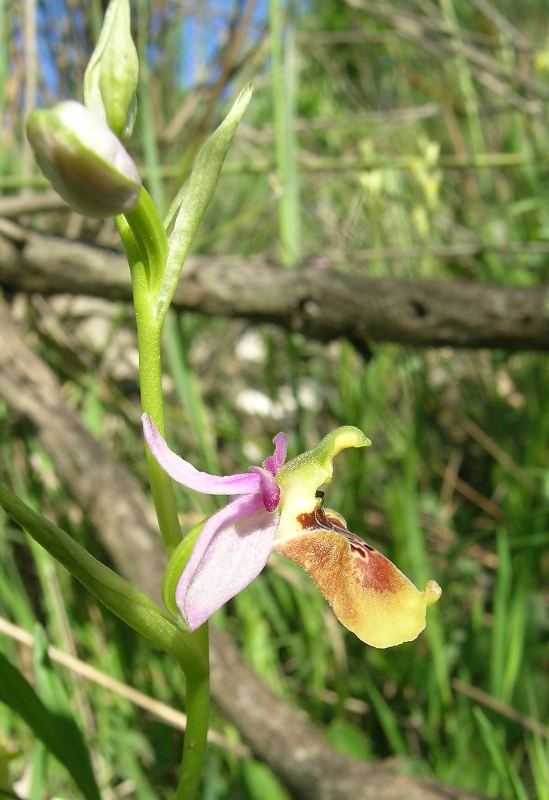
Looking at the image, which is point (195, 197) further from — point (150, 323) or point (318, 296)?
point (318, 296)

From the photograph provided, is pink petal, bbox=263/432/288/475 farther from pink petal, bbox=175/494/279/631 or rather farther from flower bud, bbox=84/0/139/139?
flower bud, bbox=84/0/139/139

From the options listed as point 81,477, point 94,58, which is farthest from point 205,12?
point 94,58

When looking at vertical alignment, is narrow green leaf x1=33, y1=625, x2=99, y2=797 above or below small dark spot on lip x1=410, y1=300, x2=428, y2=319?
below

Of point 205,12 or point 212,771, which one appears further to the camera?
point 205,12

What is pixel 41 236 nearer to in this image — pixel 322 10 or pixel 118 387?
pixel 118 387

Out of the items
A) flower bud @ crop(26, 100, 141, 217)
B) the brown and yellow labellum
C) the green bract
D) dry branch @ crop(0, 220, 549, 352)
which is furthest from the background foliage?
flower bud @ crop(26, 100, 141, 217)

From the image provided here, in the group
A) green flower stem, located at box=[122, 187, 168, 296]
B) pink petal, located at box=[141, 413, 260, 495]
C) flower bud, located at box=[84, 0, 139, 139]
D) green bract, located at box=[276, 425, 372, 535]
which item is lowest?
green bract, located at box=[276, 425, 372, 535]

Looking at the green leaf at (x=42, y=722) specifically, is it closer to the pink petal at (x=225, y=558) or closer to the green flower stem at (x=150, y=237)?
the pink petal at (x=225, y=558)
